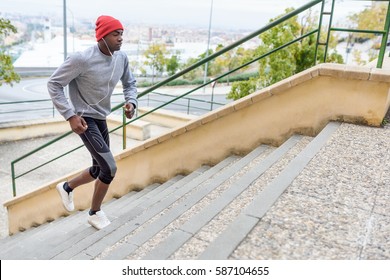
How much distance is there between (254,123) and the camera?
13.9 feet

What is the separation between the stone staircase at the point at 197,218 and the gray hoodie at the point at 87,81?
1.05 metres

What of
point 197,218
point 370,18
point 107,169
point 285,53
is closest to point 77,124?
point 107,169

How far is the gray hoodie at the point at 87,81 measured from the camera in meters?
2.93

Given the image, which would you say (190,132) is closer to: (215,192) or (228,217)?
(215,192)

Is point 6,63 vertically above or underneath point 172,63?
above

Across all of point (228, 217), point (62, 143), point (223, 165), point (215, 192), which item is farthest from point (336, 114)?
point (62, 143)

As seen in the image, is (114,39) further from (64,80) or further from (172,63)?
(172,63)

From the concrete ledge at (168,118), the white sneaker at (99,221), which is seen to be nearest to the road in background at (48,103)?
the concrete ledge at (168,118)

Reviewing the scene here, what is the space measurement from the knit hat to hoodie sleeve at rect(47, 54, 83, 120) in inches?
10.5

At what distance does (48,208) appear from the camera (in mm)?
5297

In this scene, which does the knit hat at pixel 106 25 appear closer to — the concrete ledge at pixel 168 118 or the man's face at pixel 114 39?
the man's face at pixel 114 39

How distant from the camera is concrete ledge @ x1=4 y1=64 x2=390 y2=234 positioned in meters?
3.78

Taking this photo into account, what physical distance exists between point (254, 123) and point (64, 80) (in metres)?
2.16

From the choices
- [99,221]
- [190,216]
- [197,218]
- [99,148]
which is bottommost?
[99,221]
